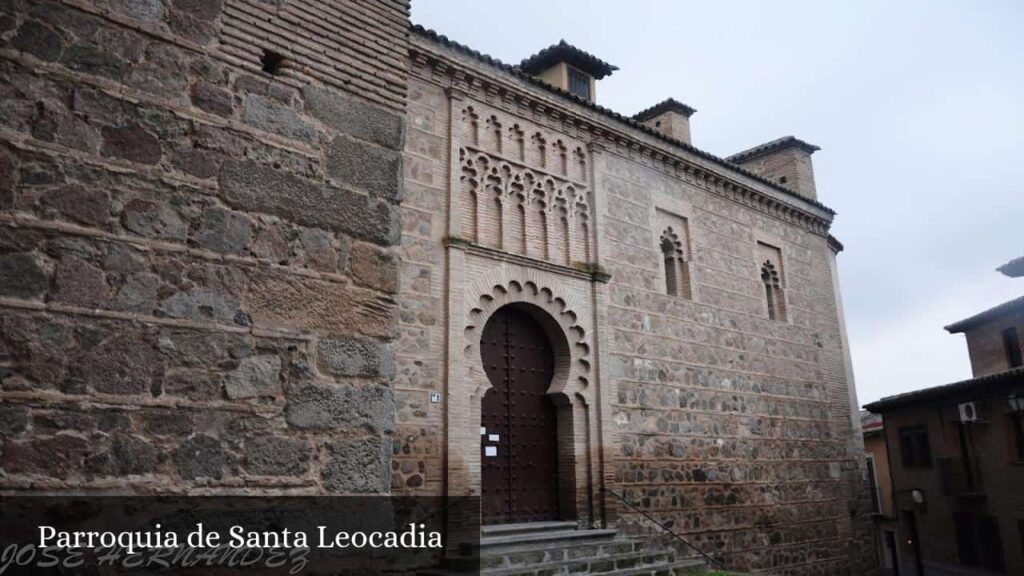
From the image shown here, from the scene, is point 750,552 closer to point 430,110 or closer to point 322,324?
point 430,110

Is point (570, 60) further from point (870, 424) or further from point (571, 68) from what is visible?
point (870, 424)

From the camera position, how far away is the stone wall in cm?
230

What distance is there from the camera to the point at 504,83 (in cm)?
933

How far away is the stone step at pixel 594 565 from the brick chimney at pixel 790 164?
8.98 m

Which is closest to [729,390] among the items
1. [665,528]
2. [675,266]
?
[675,266]

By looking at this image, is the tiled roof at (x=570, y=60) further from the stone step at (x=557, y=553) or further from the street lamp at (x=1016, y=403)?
the street lamp at (x=1016, y=403)

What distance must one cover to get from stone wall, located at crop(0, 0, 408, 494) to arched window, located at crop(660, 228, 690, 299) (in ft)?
28.3

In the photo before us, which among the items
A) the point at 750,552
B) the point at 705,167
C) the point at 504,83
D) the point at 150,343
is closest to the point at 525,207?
the point at 504,83

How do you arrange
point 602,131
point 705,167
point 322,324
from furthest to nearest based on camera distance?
point 705,167 → point 602,131 → point 322,324

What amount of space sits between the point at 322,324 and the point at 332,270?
9.0 inches

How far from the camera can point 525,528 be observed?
26.8ft

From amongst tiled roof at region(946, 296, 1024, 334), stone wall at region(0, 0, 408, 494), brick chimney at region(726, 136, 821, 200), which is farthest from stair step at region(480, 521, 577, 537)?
tiled roof at region(946, 296, 1024, 334)
